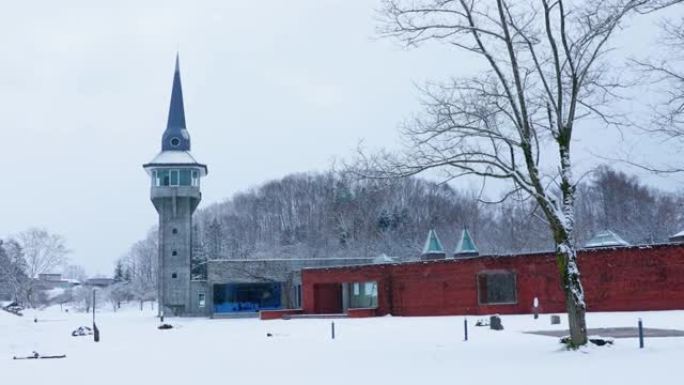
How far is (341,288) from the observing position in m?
52.5

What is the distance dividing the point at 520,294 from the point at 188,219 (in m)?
32.5

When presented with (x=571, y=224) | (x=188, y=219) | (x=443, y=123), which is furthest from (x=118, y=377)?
(x=188, y=219)

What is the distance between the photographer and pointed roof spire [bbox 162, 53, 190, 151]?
221ft

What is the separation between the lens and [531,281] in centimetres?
4094

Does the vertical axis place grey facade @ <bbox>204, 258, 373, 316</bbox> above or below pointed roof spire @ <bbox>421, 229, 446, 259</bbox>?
below

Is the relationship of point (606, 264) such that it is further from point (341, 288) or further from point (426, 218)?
point (426, 218)

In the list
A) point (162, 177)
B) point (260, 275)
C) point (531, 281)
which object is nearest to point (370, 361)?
point (531, 281)

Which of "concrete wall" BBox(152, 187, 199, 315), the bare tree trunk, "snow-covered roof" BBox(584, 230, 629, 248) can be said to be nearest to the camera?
the bare tree trunk

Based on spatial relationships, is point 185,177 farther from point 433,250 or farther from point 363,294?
point 433,250

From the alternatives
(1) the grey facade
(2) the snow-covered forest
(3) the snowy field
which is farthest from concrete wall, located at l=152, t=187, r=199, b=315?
(3) the snowy field

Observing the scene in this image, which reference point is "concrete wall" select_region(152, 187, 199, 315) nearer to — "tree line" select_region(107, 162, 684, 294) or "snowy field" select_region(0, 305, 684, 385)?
"tree line" select_region(107, 162, 684, 294)

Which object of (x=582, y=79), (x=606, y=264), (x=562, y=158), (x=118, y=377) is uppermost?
(x=582, y=79)

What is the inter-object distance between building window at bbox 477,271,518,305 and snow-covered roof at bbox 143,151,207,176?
31.5 meters

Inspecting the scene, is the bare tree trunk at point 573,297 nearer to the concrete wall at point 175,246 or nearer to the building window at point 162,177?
the concrete wall at point 175,246
